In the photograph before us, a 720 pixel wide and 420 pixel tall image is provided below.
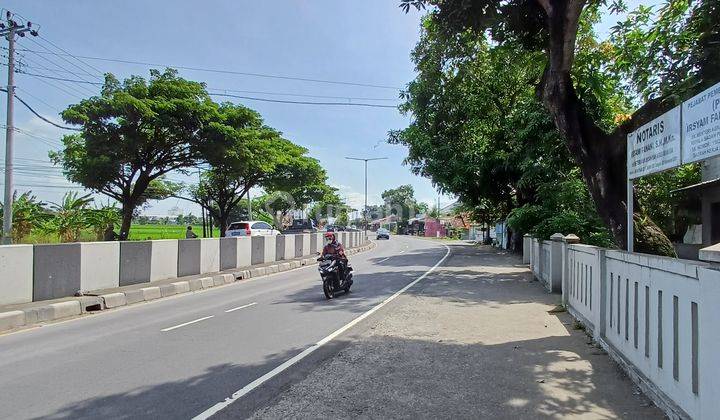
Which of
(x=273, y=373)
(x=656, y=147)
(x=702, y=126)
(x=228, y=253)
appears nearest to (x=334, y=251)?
(x=228, y=253)

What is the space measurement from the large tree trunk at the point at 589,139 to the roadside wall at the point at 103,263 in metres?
10.5

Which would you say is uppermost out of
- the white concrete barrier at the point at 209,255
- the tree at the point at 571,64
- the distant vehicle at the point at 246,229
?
the tree at the point at 571,64

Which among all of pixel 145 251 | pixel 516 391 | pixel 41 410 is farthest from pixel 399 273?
pixel 41 410

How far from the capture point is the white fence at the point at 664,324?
353cm

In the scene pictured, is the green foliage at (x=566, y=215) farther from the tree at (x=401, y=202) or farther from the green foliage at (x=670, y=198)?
the tree at (x=401, y=202)

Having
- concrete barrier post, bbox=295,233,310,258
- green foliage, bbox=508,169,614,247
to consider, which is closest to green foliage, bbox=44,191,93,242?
concrete barrier post, bbox=295,233,310,258

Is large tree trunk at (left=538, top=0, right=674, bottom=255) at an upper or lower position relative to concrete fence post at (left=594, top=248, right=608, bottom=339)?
upper

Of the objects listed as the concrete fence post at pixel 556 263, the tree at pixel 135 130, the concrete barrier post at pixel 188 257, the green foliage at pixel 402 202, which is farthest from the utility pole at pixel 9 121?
→ the green foliage at pixel 402 202

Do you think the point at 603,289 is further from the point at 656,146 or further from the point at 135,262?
the point at 135,262

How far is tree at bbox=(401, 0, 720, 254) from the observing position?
896 centimetres

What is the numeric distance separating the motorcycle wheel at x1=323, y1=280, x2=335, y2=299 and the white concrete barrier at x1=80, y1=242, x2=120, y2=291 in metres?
5.28

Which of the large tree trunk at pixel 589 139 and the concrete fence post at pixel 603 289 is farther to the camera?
the large tree trunk at pixel 589 139

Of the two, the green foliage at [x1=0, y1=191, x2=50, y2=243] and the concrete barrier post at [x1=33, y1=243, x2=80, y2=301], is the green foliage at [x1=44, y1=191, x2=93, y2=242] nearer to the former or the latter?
the green foliage at [x1=0, y1=191, x2=50, y2=243]

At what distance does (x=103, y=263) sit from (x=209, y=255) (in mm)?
4808
